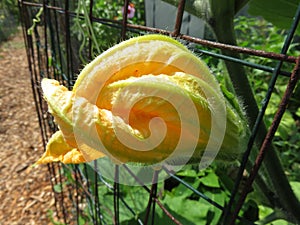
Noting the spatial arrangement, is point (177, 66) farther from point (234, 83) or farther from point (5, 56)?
point (5, 56)

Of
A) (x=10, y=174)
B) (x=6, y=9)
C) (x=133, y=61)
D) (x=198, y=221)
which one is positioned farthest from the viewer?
(x=6, y=9)

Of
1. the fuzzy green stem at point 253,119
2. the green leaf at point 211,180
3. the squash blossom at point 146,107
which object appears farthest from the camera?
the green leaf at point 211,180

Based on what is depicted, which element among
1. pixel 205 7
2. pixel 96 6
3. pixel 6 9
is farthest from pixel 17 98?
pixel 6 9

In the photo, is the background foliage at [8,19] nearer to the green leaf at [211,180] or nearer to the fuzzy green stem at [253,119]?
the green leaf at [211,180]

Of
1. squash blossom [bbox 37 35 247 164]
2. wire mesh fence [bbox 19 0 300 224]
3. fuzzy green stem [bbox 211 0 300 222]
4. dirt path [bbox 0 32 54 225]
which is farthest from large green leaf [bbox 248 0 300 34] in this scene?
dirt path [bbox 0 32 54 225]

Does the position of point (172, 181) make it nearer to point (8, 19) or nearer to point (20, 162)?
point (20, 162)

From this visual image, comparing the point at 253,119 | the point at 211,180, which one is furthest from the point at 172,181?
the point at 253,119

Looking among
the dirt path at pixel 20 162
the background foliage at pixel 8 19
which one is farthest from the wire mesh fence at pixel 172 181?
the background foliage at pixel 8 19

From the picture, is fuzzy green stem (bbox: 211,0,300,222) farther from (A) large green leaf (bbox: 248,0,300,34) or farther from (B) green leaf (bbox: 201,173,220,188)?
(B) green leaf (bbox: 201,173,220,188)
